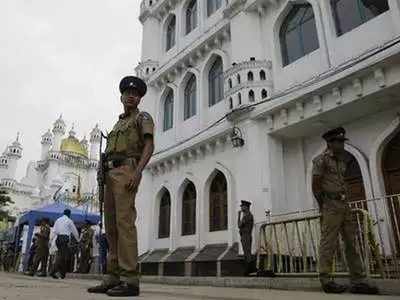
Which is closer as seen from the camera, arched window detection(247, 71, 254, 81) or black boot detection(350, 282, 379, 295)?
black boot detection(350, 282, 379, 295)

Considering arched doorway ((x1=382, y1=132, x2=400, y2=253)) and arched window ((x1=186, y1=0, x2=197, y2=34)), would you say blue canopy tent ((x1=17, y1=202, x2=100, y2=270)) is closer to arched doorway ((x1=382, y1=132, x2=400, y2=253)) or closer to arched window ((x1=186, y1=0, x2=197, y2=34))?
arched window ((x1=186, y1=0, x2=197, y2=34))

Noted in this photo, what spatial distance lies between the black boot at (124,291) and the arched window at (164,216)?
9693mm

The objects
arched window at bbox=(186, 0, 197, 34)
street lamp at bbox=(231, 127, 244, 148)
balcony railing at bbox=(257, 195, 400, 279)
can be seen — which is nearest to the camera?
balcony railing at bbox=(257, 195, 400, 279)

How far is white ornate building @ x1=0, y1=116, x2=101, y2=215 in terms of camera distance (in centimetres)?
4600

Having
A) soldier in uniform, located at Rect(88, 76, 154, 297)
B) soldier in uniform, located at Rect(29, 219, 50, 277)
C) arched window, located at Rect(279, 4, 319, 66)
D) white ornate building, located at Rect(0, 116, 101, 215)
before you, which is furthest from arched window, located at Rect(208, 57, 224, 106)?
white ornate building, located at Rect(0, 116, 101, 215)

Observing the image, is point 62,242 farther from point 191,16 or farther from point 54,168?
point 54,168

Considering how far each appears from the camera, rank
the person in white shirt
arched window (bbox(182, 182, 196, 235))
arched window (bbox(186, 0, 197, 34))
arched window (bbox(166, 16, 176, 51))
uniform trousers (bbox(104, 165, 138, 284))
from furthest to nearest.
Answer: arched window (bbox(166, 16, 176, 51)) → arched window (bbox(186, 0, 197, 34)) → arched window (bbox(182, 182, 196, 235)) → the person in white shirt → uniform trousers (bbox(104, 165, 138, 284))

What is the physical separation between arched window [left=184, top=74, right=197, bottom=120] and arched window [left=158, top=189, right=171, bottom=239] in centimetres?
294

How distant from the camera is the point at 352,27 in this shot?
28.3 feet

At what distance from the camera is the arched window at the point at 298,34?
31.5 ft

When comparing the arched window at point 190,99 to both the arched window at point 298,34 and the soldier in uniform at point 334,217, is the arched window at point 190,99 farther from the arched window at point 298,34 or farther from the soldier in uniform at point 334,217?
the soldier in uniform at point 334,217

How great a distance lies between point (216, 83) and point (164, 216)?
16.5 ft

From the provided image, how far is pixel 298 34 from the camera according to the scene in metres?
10.0

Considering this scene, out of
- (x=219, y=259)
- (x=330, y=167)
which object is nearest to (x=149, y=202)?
(x=219, y=259)
